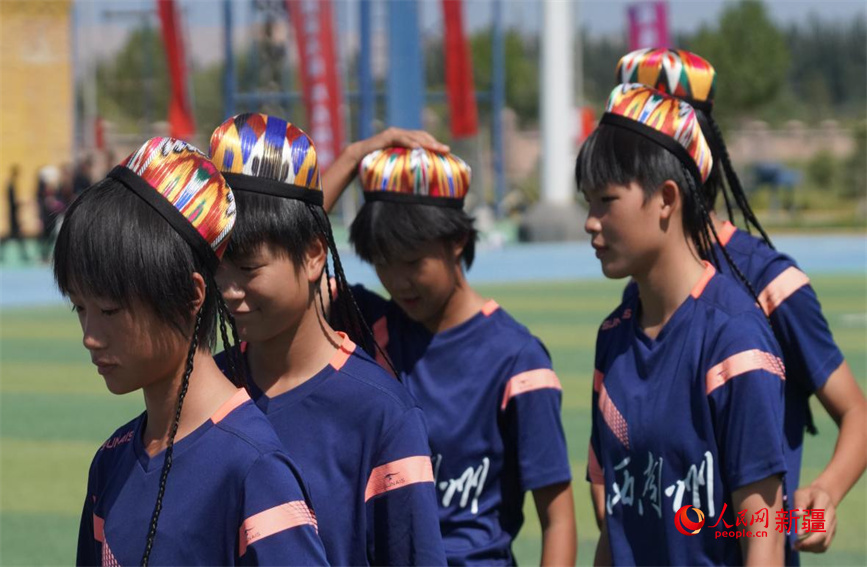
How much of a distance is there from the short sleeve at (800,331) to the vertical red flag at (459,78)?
2717cm

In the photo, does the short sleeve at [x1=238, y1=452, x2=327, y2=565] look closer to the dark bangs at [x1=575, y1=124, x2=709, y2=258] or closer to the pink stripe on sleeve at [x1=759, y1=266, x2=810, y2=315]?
the dark bangs at [x1=575, y1=124, x2=709, y2=258]

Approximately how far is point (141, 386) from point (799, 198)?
4097cm

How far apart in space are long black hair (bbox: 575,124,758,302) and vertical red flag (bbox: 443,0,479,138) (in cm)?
2732

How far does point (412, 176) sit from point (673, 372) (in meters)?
0.98

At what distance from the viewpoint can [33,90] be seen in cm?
3222

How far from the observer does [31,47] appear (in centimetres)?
3219

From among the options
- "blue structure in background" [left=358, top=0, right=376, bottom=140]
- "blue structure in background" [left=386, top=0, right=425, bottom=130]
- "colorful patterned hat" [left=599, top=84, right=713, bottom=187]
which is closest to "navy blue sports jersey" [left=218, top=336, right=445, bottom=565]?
"colorful patterned hat" [left=599, top=84, right=713, bottom=187]

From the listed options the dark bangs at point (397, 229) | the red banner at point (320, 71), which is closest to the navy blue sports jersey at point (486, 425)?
the dark bangs at point (397, 229)

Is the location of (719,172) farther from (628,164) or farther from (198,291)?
(198,291)

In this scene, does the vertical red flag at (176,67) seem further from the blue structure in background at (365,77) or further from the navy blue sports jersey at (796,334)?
the navy blue sports jersey at (796,334)

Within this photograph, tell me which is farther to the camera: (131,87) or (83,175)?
(131,87)

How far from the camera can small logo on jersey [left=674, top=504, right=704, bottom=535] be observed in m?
3.01

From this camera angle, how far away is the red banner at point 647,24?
27.6m

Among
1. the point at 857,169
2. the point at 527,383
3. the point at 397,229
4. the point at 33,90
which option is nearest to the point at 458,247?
the point at 397,229
